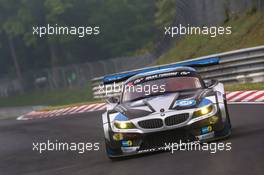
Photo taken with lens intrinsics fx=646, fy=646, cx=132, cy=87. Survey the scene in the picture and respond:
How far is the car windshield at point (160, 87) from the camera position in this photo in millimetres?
10695

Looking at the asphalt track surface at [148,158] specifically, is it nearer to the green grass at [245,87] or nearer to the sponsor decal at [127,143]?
the sponsor decal at [127,143]

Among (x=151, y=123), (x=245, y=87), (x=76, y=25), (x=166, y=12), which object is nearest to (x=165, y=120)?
(x=151, y=123)

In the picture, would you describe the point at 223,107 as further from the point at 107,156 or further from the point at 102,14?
the point at 102,14

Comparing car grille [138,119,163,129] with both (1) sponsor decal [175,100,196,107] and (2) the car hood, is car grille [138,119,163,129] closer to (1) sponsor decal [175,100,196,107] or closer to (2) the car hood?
(2) the car hood

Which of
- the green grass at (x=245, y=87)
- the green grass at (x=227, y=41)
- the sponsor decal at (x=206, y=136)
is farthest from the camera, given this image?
the green grass at (x=227, y=41)

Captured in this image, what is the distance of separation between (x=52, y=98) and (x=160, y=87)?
45542mm

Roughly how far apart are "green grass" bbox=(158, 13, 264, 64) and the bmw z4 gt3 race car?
608 inches

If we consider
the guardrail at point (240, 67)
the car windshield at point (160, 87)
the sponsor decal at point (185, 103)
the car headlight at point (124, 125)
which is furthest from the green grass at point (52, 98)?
the sponsor decal at point (185, 103)

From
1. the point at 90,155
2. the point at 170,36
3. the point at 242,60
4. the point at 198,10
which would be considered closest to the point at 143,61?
the point at 170,36

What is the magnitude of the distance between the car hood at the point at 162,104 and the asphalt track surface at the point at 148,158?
26.6 inches

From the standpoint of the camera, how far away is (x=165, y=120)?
31.1 ft

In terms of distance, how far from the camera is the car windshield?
1070 centimetres

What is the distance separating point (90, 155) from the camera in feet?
37.2

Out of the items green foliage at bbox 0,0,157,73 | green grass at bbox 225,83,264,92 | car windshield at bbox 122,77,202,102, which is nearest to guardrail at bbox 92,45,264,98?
green grass at bbox 225,83,264,92
